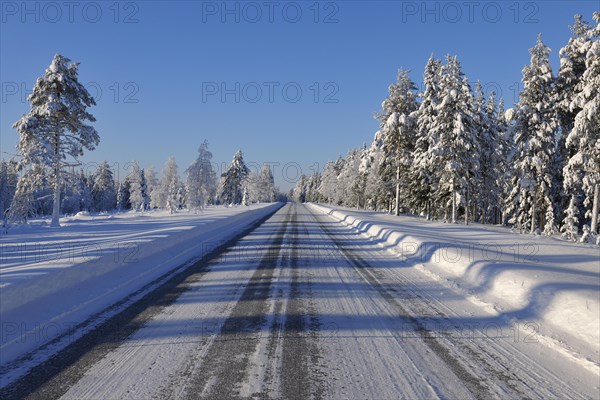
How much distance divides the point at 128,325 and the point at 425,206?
37.8m

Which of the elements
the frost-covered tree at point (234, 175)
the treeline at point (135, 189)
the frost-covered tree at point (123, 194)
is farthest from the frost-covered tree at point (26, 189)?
the frost-covered tree at point (123, 194)

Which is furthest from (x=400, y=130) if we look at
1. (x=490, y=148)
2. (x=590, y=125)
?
(x=590, y=125)

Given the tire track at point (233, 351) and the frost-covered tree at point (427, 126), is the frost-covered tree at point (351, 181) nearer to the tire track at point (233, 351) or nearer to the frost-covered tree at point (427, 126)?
the frost-covered tree at point (427, 126)

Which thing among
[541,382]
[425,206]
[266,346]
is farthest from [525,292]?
[425,206]

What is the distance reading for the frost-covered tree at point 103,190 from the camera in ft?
283

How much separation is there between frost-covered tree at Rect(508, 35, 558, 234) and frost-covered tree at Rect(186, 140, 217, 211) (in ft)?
110

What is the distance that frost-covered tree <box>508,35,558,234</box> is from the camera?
2605 centimetres

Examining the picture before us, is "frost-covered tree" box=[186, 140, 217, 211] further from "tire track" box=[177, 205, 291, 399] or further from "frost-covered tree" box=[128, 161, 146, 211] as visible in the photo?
"tire track" box=[177, 205, 291, 399]

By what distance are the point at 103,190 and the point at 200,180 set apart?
59108 mm

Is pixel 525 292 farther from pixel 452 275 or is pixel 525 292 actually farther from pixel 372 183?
pixel 372 183

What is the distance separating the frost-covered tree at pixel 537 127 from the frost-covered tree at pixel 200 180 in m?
33.7

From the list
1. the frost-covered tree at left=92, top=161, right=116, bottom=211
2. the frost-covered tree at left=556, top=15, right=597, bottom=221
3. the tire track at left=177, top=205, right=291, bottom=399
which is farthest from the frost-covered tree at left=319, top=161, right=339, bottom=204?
the tire track at left=177, top=205, right=291, bottom=399

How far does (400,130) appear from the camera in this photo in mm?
34938

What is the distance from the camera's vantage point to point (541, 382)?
370cm
